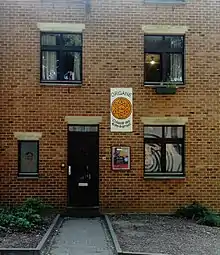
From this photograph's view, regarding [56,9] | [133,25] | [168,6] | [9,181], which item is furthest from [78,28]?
[9,181]

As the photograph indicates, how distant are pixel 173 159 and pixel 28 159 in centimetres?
504

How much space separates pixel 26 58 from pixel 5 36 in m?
1.04

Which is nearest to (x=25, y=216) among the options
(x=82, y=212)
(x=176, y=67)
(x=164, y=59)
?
(x=82, y=212)

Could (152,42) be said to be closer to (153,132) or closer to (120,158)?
(153,132)

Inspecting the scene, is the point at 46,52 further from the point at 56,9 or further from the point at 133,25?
the point at 133,25

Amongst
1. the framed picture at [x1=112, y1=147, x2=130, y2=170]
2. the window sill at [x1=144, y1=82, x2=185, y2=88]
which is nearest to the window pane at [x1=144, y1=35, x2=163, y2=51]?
the window sill at [x1=144, y1=82, x2=185, y2=88]

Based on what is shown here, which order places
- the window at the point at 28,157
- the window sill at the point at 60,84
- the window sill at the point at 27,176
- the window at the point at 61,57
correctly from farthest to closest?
the window at the point at 61,57
the window sill at the point at 60,84
the window at the point at 28,157
the window sill at the point at 27,176

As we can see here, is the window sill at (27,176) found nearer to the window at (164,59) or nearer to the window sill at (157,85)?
the window sill at (157,85)

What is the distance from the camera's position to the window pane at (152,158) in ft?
49.6

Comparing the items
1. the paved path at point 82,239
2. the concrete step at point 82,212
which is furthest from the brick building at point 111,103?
the paved path at point 82,239

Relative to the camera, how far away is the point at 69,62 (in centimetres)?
1517

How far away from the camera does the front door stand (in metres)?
14.9

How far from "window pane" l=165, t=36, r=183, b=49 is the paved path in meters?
6.62

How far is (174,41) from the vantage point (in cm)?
1542
